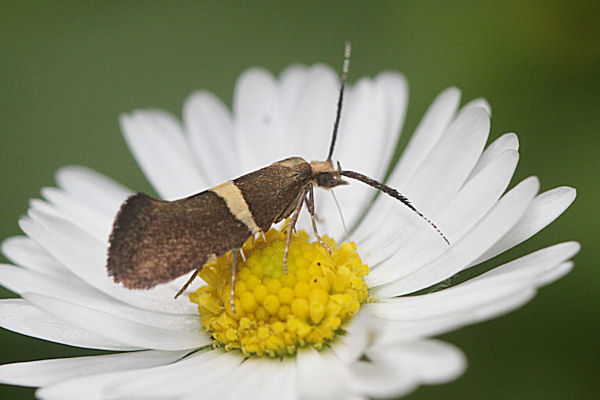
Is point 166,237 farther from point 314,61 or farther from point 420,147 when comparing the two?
point 314,61

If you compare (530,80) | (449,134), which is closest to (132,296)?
(449,134)

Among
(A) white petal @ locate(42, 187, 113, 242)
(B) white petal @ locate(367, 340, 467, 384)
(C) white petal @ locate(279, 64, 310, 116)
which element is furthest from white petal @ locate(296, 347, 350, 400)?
(C) white petal @ locate(279, 64, 310, 116)

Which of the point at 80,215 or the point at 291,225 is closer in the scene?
the point at 291,225

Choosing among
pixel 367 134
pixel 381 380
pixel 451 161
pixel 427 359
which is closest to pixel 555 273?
pixel 427 359

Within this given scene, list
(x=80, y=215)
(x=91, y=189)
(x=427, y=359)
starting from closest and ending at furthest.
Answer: (x=427, y=359) < (x=80, y=215) < (x=91, y=189)

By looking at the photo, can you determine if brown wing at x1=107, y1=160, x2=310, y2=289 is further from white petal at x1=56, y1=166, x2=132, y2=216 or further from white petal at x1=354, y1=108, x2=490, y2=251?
white petal at x1=56, y1=166, x2=132, y2=216

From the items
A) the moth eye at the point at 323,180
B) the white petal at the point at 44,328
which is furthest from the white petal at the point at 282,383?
the moth eye at the point at 323,180

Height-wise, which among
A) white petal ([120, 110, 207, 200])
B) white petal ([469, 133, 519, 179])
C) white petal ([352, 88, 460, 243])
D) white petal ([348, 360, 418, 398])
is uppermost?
white petal ([120, 110, 207, 200])
